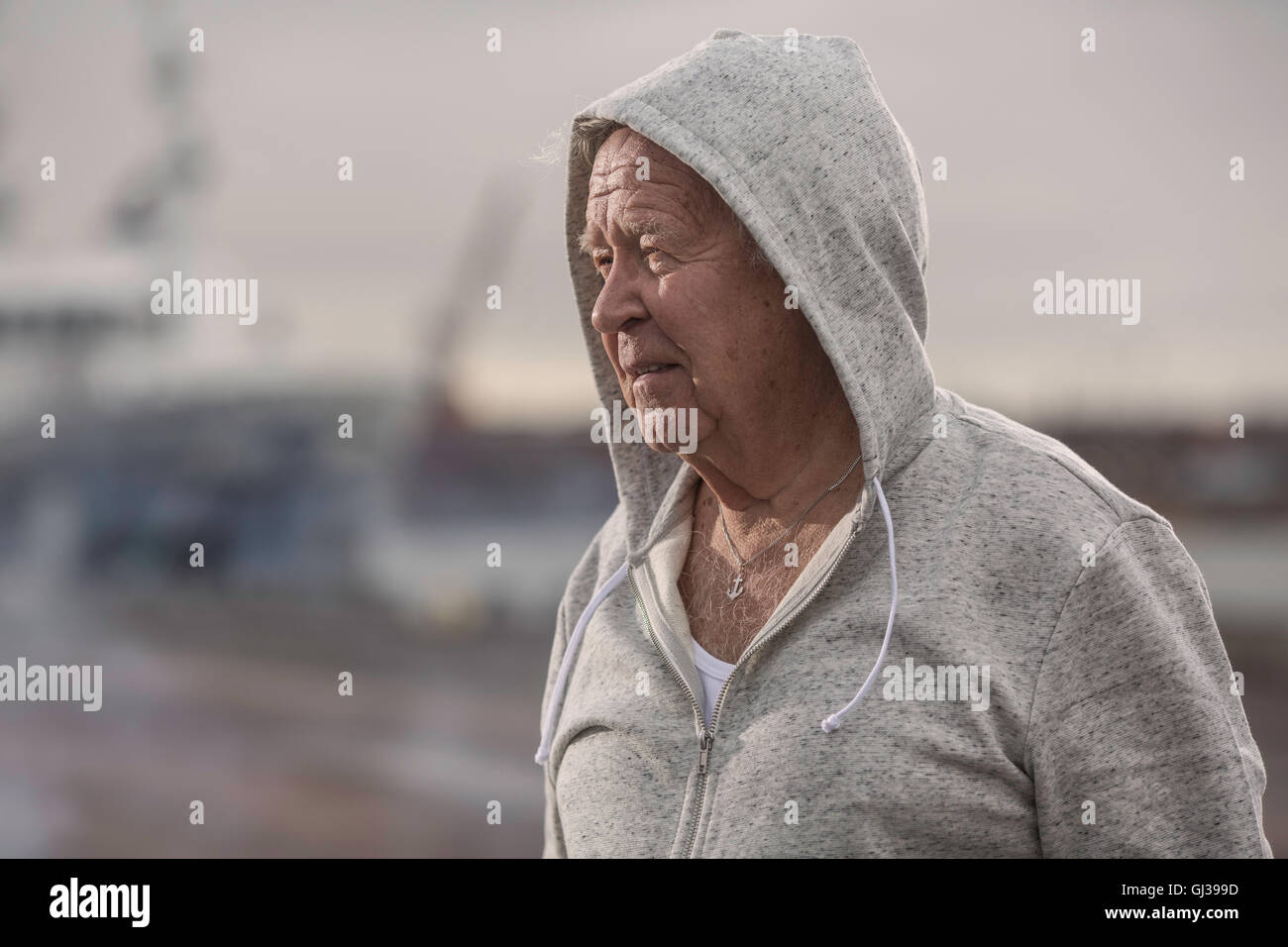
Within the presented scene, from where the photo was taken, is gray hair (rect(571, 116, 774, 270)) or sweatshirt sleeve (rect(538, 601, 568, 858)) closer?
gray hair (rect(571, 116, 774, 270))

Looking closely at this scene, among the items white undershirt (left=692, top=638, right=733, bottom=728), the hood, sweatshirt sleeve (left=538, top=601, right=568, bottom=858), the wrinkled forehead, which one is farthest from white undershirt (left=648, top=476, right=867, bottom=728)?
the wrinkled forehead

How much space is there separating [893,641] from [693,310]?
0.46 metres

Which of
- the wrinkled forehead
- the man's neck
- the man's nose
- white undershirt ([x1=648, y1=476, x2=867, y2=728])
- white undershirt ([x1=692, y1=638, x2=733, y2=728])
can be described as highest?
the wrinkled forehead

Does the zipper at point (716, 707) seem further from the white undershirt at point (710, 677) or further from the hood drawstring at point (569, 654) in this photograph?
the hood drawstring at point (569, 654)

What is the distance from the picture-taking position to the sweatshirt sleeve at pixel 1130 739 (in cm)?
126

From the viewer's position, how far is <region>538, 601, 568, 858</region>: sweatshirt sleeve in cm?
173

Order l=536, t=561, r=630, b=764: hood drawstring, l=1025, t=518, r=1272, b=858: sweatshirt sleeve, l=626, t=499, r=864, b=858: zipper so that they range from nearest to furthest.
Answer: l=1025, t=518, r=1272, b=858: sweatshirt sleeve
l=626, t=499, r=864, b=858: zipper
l=536, t=561, r=630, b=764: hood drawstring

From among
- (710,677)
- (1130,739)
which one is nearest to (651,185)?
(710,677)

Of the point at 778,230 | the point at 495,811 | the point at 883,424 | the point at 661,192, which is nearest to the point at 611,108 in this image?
the point at 661,192

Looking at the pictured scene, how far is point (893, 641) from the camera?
1.37m

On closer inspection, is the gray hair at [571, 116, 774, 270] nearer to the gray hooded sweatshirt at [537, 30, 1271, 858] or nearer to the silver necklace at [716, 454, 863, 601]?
the gray hooded sweatshirt at [537, 30, 1271, 858]

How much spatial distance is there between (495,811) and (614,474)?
2.23 feet

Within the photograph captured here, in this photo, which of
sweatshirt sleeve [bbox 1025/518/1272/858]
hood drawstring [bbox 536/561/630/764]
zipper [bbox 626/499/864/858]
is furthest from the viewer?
hood drawstring [bbox 536/561/630/764]

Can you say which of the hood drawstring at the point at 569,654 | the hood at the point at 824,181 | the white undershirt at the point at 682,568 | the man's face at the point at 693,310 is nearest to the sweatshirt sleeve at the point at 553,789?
the hood drawstring at the point at 569,654
